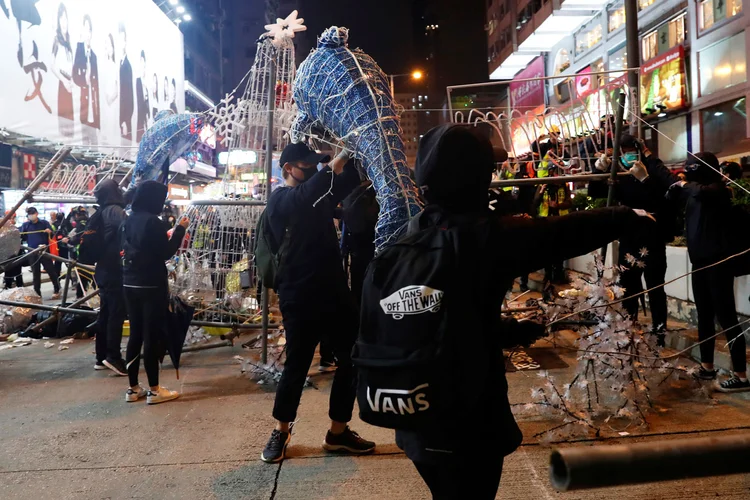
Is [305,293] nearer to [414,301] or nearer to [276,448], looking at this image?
[276,448]

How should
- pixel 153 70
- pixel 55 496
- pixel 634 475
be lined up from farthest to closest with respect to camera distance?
1. pixel 153 70
2. pixel 55 496
3. pixel 634 475

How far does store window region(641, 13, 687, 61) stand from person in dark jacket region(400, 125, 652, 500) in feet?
59.2

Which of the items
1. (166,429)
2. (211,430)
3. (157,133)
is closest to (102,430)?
(166,429)

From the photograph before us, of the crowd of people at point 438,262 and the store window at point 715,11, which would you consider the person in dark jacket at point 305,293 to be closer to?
the crowd of people at point 438,262

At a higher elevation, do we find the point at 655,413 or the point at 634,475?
the point at 634,475

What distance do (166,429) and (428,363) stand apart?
3271mm

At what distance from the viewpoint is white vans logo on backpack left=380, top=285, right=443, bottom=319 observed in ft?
5.08

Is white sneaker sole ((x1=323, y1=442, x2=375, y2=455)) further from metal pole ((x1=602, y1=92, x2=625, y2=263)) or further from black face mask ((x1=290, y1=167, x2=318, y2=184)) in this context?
metal pole ((x1=602, y1=92, x2=625, y2=263))

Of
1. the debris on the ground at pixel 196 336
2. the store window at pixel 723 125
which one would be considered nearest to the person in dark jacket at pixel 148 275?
the debris on the ground at pixel 196 336

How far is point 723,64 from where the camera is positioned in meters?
15.0

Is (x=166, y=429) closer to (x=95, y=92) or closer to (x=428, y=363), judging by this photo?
(x=428, y=363)

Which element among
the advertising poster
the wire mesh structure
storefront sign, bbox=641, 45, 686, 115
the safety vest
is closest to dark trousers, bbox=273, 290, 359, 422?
the wire mesh structure

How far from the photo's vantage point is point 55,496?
124 inches

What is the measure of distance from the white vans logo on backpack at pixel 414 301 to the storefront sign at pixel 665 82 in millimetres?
17766
